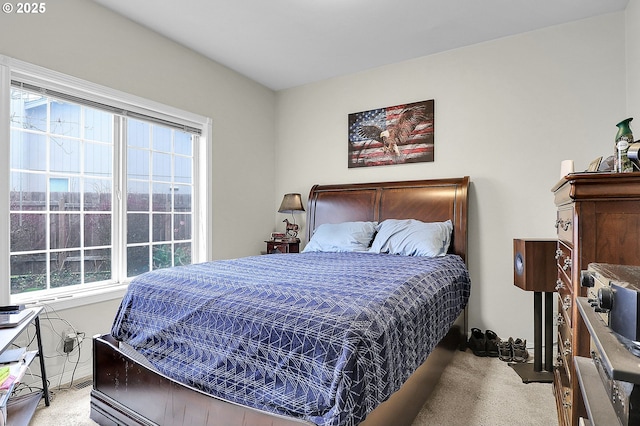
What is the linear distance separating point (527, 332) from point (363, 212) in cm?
183

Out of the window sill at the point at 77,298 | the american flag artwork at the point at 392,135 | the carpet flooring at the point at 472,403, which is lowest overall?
the carpet flooring at the point at 472,403

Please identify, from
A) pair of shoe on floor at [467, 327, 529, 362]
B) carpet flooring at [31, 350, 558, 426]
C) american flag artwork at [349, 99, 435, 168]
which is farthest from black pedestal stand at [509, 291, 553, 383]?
american flag artwork at [349, 99, 435, 168]

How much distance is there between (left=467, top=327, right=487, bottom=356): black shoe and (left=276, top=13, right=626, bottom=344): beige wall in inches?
10.4

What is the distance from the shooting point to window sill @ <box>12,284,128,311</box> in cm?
231

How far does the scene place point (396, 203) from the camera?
3.49 meters

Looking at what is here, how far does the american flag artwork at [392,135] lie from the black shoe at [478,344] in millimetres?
1687

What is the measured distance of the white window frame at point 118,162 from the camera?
2.16m

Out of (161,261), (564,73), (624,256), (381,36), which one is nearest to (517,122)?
(564,73)

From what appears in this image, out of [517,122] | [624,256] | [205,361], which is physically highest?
[517,122]

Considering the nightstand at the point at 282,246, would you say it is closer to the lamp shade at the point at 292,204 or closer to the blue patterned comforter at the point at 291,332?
the lamp shade at the point at 292,204

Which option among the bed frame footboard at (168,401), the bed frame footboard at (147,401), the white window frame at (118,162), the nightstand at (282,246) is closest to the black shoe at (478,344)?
the bed frame footboard at (168,401)

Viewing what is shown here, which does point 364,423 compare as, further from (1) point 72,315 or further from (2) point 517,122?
(2) point 517,122

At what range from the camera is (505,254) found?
3086mm

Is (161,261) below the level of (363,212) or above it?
below
